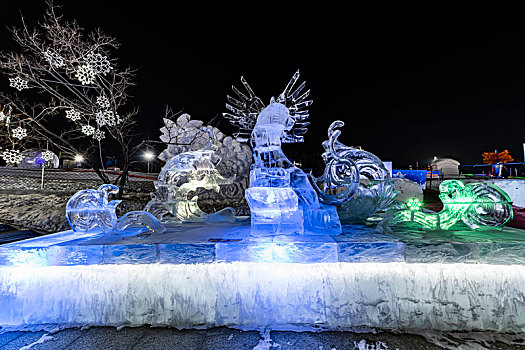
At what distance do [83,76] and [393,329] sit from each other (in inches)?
303

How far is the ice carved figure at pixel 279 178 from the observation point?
10.5 ft

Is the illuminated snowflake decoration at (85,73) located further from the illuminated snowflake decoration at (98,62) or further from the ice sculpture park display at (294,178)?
the ice sculpture park display at (294,178)

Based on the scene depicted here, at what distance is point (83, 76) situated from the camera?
630cm

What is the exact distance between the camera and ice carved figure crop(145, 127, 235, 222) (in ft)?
13.5

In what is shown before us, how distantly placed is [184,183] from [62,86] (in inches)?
226

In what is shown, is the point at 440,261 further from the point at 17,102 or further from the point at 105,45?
the point at 17,102

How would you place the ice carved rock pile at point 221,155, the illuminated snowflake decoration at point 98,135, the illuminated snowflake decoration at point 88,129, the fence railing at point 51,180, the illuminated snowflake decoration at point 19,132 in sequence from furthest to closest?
the ice carved rock pile at point 221,155 < the fence railing at point 51,180 < the illuminated snowflake decoration at point 98,135 < the illuminated snowflake decoration at point 88,129 < the illuminated snowflake decoration at point 19,132

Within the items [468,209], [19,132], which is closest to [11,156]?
[19,132]

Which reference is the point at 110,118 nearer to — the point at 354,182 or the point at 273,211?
the point at 273,211

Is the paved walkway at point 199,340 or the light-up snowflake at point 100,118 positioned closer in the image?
the paved walkway at point 199,340

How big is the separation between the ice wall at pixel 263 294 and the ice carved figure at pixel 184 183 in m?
1.67

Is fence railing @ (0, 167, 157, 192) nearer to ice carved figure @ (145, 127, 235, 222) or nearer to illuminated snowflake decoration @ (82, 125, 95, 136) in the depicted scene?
illuminated snowflake decoration @ (82, 125, 95, 136)

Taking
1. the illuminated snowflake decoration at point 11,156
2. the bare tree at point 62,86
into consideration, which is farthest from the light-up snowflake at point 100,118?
the illuminated snowflake decoration at point 11,156

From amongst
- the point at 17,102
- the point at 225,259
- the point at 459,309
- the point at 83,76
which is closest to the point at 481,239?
the point at 459,309
